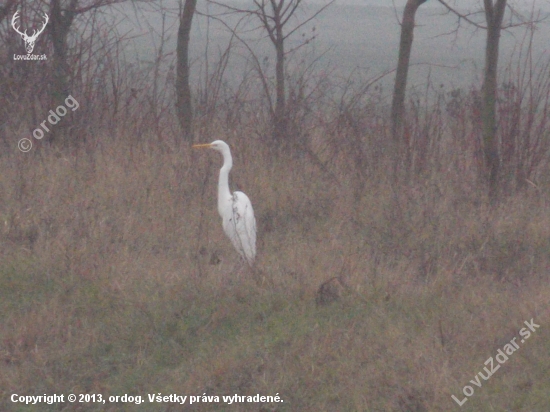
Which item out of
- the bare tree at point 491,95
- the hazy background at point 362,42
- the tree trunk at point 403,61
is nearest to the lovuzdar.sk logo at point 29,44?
the tree trunk at point 403,61

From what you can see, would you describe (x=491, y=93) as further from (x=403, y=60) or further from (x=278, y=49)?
(x=278, y=49)

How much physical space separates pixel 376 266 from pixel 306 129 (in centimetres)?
358

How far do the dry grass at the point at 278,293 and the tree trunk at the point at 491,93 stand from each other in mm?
265

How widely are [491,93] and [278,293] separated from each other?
10.4 feet

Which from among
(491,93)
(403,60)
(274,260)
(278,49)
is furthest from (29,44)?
(491,93)

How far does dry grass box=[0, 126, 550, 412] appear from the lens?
387 cm

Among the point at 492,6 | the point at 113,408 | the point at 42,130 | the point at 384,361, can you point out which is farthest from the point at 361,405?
the point at 42,130

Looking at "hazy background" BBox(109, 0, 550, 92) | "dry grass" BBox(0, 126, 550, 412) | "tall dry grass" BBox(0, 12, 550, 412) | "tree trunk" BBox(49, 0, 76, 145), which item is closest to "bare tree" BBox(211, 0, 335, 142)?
"tall dry grass" BBox(0, 12, 550, 412)

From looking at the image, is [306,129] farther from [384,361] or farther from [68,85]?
[384,361]

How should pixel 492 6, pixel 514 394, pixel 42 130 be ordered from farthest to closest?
pixel 42 130
pixel 492 6
pixel 514 394

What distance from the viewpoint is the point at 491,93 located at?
6695 millimetres

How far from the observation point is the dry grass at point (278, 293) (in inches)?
152

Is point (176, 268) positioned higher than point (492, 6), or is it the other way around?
point (492, 6)

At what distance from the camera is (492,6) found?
265 inches
